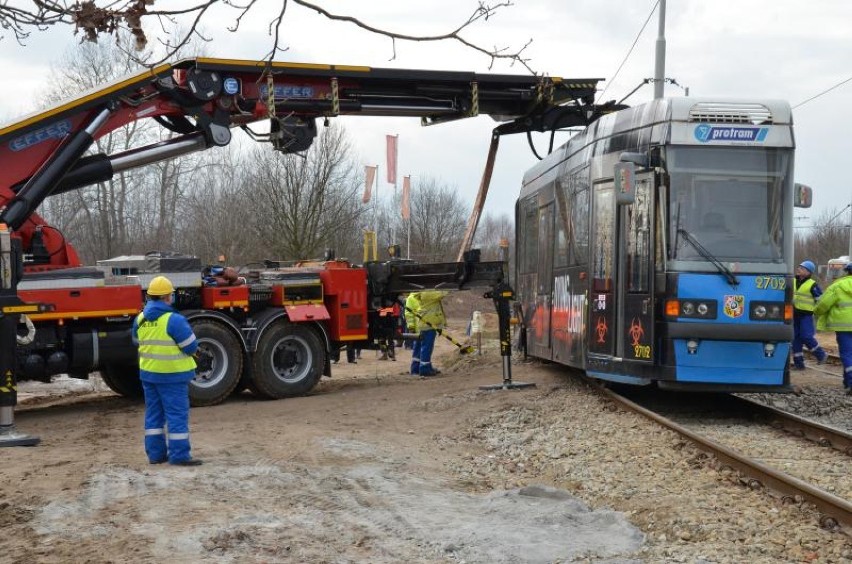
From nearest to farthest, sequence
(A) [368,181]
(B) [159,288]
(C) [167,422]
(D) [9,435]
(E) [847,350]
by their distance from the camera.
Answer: (C) [167,422]
(B) [159,288]
(D) [9,435]
(E) [847,350]
(A) [368,181]

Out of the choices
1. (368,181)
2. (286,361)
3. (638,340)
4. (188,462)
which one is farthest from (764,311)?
(368,181)

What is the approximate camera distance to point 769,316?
1081 cm

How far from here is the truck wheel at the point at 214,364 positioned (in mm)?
13898

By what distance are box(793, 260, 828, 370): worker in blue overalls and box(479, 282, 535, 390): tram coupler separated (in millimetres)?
5423

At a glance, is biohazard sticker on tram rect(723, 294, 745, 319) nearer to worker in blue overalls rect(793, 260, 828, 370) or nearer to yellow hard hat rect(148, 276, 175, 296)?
yellow hard hat rect(148, 276, 175, 296)

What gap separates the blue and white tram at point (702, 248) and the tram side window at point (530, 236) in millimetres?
4094

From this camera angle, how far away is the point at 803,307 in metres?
17.0

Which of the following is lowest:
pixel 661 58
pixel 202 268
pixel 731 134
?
pixel 202 268

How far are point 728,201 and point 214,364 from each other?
7458mm

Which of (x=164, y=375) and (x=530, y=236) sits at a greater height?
(x=530, y=236)

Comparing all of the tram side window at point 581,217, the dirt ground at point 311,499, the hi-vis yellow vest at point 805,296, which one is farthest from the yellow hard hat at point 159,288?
the hi-vis yellow vest at point 805,296

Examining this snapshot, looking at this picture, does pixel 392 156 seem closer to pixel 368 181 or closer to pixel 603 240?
pixel 368 181

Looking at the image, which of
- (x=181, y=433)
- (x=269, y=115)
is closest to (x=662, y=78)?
(x=269, y=115)

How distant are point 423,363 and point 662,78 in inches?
395
